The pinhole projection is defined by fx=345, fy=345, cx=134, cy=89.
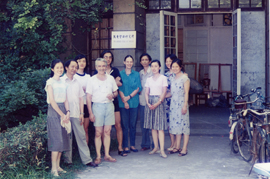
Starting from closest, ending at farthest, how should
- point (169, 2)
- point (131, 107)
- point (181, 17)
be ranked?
1. point (131, 107)
2. point (169, 2)
3. point (181, 17)

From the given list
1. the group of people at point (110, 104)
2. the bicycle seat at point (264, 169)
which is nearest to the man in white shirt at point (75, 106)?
the group of people at point (110, 104)

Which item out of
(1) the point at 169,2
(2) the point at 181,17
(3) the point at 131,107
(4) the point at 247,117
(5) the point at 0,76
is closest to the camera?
(4) the point at 247,117

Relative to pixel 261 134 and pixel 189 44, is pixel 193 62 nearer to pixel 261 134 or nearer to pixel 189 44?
pixel 189 44

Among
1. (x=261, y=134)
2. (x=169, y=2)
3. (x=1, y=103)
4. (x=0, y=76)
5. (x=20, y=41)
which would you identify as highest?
(x=169, y=2)

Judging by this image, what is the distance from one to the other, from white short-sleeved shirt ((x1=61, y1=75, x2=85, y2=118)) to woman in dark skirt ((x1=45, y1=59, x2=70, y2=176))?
254mm

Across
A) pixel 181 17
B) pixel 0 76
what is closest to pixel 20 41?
pixel 0 76

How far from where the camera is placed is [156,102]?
246 inches

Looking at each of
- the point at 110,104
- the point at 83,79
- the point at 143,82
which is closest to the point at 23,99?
the point at 83,79

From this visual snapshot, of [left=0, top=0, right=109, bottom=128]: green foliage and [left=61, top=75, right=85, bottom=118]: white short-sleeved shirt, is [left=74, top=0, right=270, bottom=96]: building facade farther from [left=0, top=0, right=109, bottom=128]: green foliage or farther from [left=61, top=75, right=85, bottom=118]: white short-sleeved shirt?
[left=61, top=75, right=85, bottom=118]: white short-sleeved shirt

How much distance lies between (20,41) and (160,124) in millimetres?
4424

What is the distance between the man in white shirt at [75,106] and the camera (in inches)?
210

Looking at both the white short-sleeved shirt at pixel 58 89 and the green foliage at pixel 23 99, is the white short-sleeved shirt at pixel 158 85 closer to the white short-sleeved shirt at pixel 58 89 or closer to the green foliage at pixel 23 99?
the white short-sleeved shirt at pixel 58 89

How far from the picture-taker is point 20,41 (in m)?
8.56

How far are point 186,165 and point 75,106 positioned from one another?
205 centimetres
